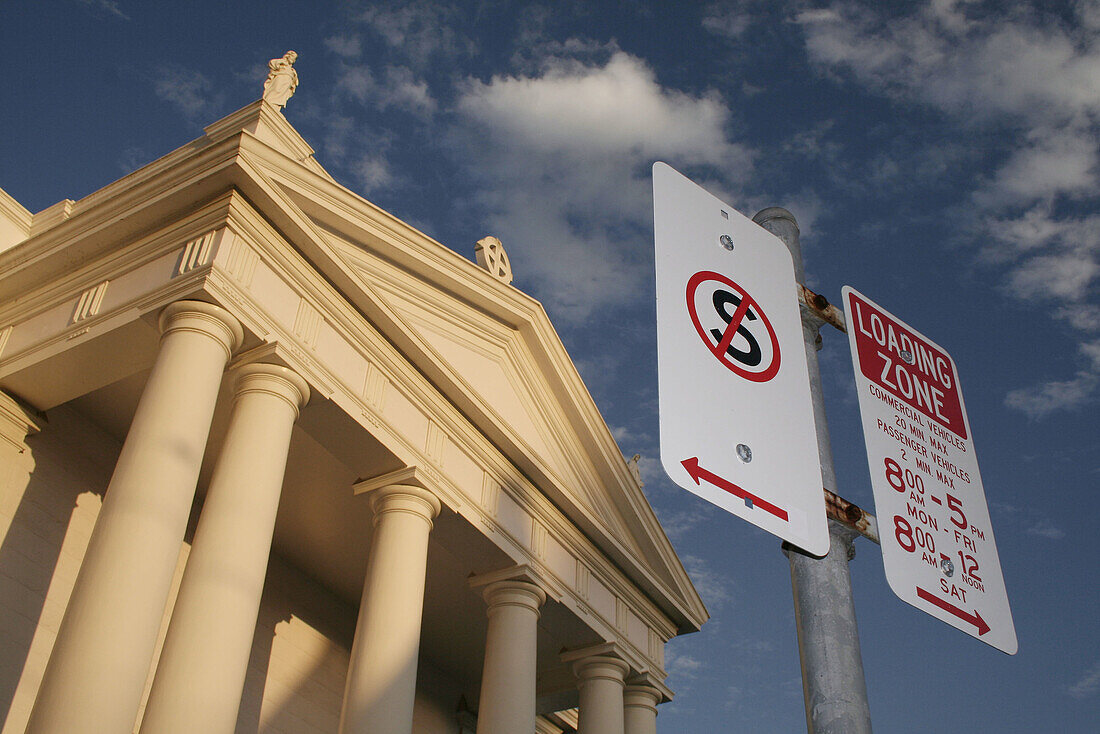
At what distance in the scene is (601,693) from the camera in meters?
20.8

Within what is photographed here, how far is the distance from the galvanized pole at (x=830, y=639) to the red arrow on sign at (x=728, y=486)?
0.61 ft

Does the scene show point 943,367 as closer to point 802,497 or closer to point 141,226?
point 802,497

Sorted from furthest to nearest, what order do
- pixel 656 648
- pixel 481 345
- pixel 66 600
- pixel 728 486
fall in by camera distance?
pixel 656 648 < pixel 481 345 < pixel 66 600 < pixel 728 486

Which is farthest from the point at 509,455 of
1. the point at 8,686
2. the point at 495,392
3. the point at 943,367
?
the point at 943,367

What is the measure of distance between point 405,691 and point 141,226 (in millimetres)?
8225

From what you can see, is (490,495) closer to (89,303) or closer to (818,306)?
(89,303)

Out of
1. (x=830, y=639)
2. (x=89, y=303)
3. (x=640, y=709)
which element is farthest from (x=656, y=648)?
(x=830, y=639)

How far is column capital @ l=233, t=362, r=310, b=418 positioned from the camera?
14.3 m

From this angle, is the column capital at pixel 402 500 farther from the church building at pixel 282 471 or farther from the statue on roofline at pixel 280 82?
the statue on roofline at pixel 280 82

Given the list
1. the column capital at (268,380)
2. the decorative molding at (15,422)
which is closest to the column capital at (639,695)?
the column capital at (268,380)

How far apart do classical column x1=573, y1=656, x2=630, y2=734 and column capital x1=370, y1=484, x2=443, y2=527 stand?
21.1 feet

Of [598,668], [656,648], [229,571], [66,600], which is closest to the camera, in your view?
[229,571]

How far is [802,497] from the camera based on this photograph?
15.1 ft

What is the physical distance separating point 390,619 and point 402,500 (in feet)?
6.74
